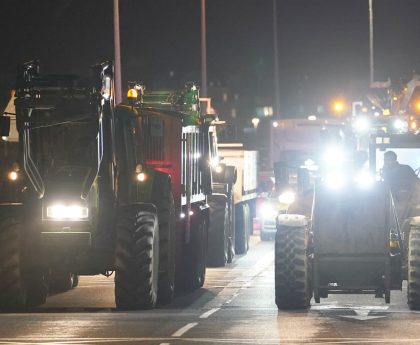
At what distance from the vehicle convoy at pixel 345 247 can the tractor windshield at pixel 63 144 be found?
296 centimetres

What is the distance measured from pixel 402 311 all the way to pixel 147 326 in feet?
13.3

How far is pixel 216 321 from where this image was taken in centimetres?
1997

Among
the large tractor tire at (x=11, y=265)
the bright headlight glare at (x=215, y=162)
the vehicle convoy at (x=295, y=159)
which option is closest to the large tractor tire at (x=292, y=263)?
the vehicle convoy at (x=295, y=159)

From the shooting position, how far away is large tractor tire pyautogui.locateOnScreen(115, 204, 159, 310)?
21.7 m

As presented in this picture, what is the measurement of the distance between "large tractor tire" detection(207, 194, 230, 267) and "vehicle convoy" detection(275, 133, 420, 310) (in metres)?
9.60

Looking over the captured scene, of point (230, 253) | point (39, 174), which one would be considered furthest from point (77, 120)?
point (230, 253)

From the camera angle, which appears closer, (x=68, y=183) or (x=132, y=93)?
(x=68, y=183)

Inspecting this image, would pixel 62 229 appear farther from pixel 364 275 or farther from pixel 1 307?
pixel 364 275

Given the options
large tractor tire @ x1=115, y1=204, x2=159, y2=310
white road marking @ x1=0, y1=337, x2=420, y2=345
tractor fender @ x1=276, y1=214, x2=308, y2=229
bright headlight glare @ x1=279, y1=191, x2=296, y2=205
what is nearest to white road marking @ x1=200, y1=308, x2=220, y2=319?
large tractor tire @ x1=115, y1=204, x2=159, y2=310

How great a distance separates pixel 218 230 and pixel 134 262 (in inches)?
375

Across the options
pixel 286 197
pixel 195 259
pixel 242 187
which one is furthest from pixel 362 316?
pixel 286 197

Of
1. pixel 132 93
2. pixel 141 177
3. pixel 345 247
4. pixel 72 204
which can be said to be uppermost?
pixel 132 93

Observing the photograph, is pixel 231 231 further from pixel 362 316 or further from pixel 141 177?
pixel 362 316

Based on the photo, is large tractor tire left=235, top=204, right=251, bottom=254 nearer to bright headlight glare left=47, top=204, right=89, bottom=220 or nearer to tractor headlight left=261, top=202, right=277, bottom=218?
tractor headlight left=261, top=202, right=277, bottom=218
